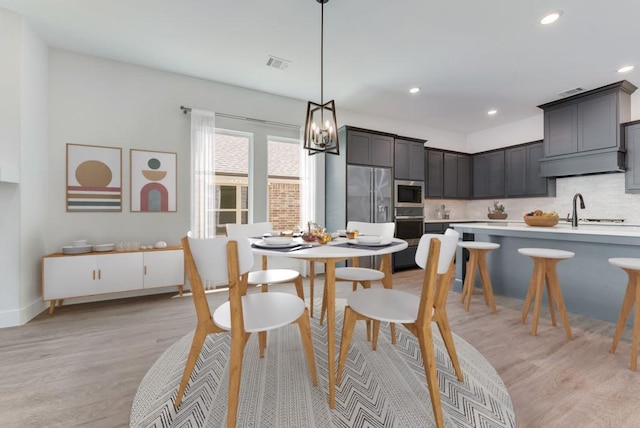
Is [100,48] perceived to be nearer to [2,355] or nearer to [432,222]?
[2,355]

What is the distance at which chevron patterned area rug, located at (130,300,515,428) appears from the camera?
1324 mm

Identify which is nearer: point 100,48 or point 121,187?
point 100,48

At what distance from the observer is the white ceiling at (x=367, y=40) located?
7.63ft

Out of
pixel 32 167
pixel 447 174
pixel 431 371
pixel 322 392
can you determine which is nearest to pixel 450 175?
pixel 447 174

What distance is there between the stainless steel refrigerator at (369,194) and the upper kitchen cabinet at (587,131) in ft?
8.92

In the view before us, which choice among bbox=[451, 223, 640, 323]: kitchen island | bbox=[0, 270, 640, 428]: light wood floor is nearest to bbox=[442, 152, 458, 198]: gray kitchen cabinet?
bbox=[451, 223, 640, 323]: kitchen island

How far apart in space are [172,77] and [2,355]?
10.6 feet

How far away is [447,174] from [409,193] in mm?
1484

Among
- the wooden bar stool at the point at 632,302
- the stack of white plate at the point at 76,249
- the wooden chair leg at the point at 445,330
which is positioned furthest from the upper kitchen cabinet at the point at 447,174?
the stack of white plate at the point at 76,249

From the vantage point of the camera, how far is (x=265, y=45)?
2.87m

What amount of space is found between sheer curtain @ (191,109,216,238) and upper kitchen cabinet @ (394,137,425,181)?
306 cm

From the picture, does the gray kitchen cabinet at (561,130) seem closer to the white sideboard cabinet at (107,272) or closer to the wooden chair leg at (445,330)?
the wooden chair leg at (445,330)

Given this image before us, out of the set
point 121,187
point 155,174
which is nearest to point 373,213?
point 155,174

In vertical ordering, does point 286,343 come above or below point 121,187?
below
